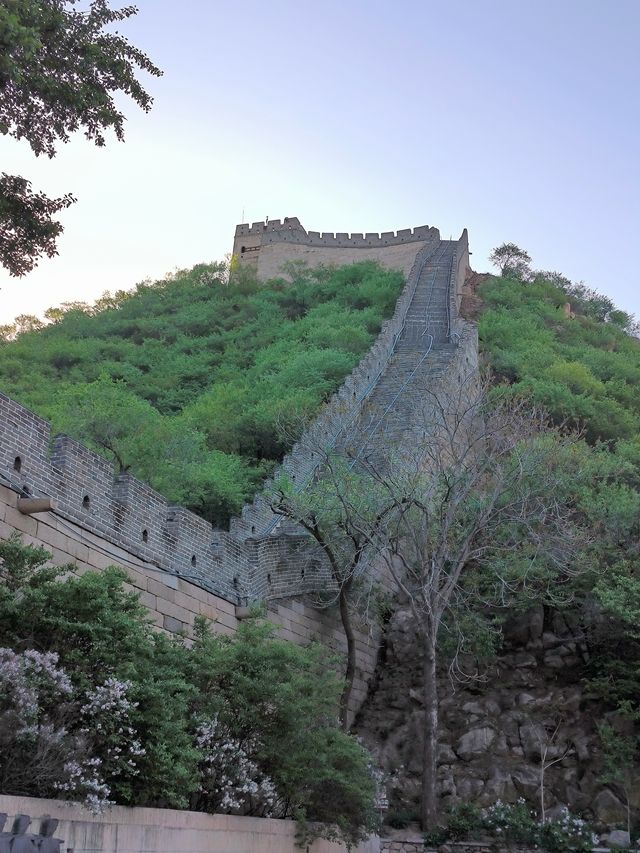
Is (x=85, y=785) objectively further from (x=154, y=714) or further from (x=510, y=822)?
(x=510, y=822)

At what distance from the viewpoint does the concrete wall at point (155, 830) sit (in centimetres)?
845

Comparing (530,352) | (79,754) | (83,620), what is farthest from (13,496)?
(530,352)

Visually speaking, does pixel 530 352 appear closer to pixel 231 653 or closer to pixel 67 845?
pixel 231 653

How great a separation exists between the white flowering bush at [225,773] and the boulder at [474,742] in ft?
21.6

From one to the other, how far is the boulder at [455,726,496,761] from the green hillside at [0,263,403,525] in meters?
7.34

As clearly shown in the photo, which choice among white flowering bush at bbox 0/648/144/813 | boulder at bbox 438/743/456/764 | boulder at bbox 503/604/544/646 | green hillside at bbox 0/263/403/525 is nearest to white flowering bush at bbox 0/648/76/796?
white flowering bush at bbox 0/648/144/813

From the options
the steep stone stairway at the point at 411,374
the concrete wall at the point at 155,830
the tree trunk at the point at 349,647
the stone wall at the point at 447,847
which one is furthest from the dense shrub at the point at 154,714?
the steep stone stairway at the point at 411,374

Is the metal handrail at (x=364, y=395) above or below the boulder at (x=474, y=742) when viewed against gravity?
above

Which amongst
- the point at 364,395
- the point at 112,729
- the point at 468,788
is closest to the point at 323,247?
the point at 364,395

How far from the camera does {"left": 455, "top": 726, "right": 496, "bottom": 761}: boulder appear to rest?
1814 cm

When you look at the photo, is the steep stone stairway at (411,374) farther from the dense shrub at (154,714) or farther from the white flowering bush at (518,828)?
the dense shrub at (154,714)

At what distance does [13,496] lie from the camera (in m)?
12.3

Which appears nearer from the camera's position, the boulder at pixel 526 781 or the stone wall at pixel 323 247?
the boulder at pixel 526 781

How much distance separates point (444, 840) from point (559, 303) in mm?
40491
